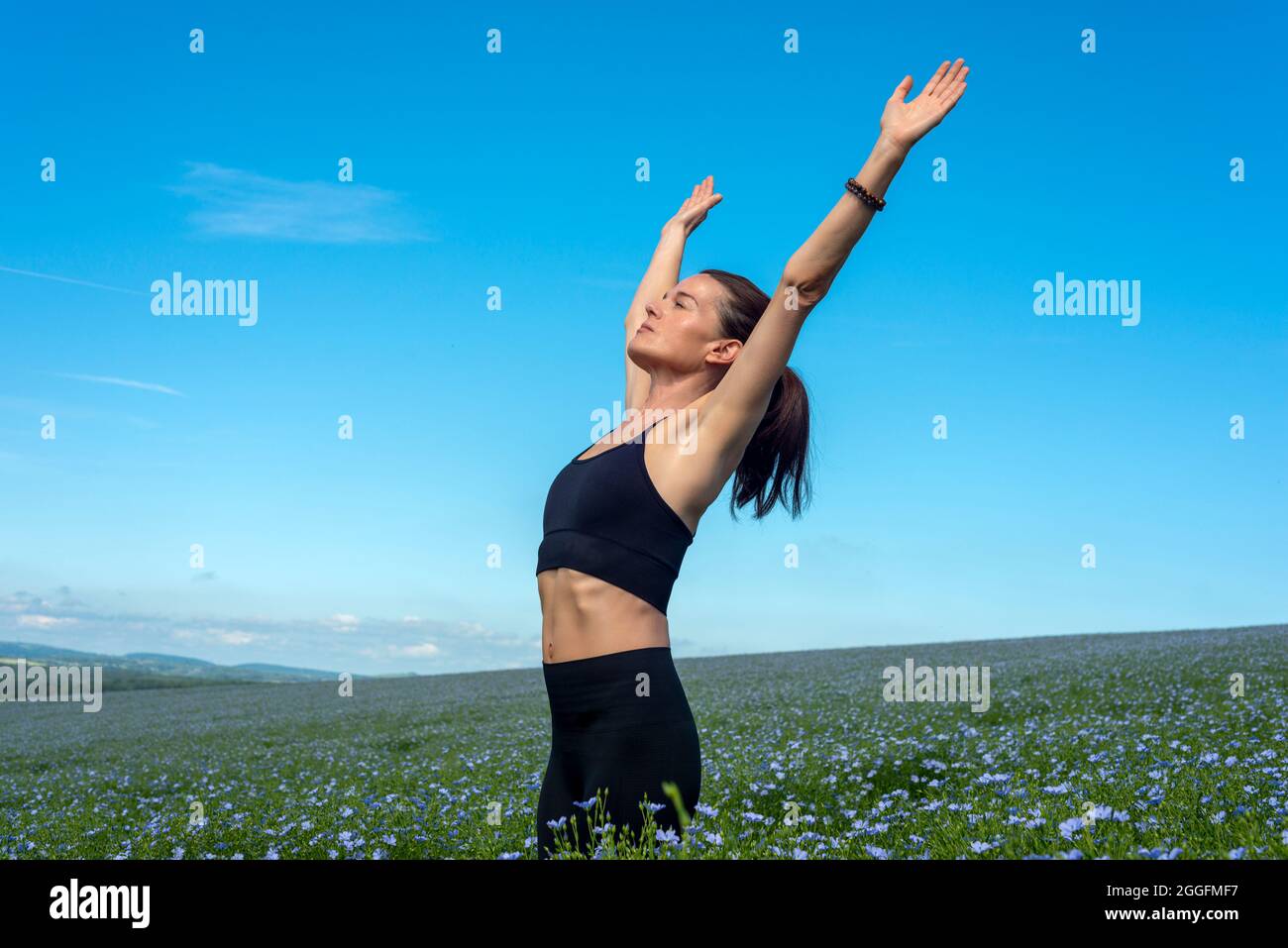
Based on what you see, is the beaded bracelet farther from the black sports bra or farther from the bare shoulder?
the black sports bra

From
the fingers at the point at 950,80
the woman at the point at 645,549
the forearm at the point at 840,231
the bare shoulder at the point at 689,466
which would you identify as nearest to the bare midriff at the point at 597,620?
the woman at the point at 645,549

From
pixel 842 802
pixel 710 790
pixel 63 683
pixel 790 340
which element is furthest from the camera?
pixel 63 683

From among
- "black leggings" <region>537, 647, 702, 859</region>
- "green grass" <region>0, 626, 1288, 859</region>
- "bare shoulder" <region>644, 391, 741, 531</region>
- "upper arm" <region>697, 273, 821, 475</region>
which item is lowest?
"green grass" <region>0, 626, 1288, 859</region>

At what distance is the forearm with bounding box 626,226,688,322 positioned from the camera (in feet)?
21.3

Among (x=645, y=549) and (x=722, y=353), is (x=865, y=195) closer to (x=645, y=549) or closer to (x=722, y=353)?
(x=722, y=353)

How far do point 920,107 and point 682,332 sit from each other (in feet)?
5.17

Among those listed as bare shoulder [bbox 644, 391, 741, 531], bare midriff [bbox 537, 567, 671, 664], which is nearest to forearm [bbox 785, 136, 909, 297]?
bare shoulder [bbox 644, 391, 741, 531]

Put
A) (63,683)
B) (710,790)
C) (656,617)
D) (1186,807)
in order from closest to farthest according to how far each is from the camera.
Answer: (656,617)
(1186,807)
(710,790)
(63,683)

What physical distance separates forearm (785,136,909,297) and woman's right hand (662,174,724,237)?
9.77ft
